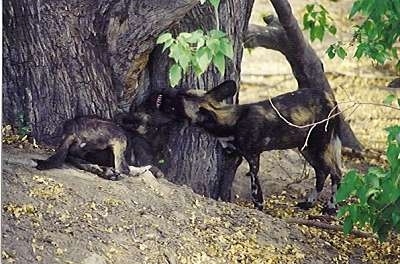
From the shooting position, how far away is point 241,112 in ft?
21.7

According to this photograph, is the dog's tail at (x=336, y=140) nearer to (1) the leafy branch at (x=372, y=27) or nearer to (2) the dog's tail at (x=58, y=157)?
(1) the leafy branch at (x=372, y=27)

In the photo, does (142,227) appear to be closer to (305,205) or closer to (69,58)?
(69,58)

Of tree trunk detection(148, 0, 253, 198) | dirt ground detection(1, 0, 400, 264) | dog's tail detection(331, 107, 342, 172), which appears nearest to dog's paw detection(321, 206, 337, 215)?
dirt ground detection(1, 0, 400, 264)

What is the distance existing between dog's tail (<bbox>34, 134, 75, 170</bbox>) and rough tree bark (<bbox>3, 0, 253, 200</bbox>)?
0.69ft

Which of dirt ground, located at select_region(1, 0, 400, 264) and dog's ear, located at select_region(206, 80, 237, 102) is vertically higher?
dog's ear, located at select_region(206, 80, 237, 102)

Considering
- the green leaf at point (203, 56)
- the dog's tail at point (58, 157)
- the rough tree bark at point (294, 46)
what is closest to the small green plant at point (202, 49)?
the green leaf at point (203, 56)

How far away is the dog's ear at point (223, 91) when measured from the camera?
6.36 m

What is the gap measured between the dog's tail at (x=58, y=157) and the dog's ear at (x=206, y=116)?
0.92 m

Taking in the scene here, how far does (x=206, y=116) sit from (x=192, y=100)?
0.60ft

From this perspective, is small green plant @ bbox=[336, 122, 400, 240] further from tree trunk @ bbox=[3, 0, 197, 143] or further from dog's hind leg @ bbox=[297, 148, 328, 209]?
dog's hind leg @ bbox=[297, 148, 328, 209]

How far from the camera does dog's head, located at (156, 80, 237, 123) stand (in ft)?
20.7

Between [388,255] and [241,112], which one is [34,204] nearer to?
[241,112]

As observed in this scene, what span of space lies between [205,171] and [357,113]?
472 centimetres

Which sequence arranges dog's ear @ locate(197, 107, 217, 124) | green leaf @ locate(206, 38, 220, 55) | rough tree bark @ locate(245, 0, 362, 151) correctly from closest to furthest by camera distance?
green leaf @ locate(206, 38, 220, 55)
dog's ear @ locate(197, 107, 217, 124)
rough tree bark @ locate(245, 0, 362, 151)
